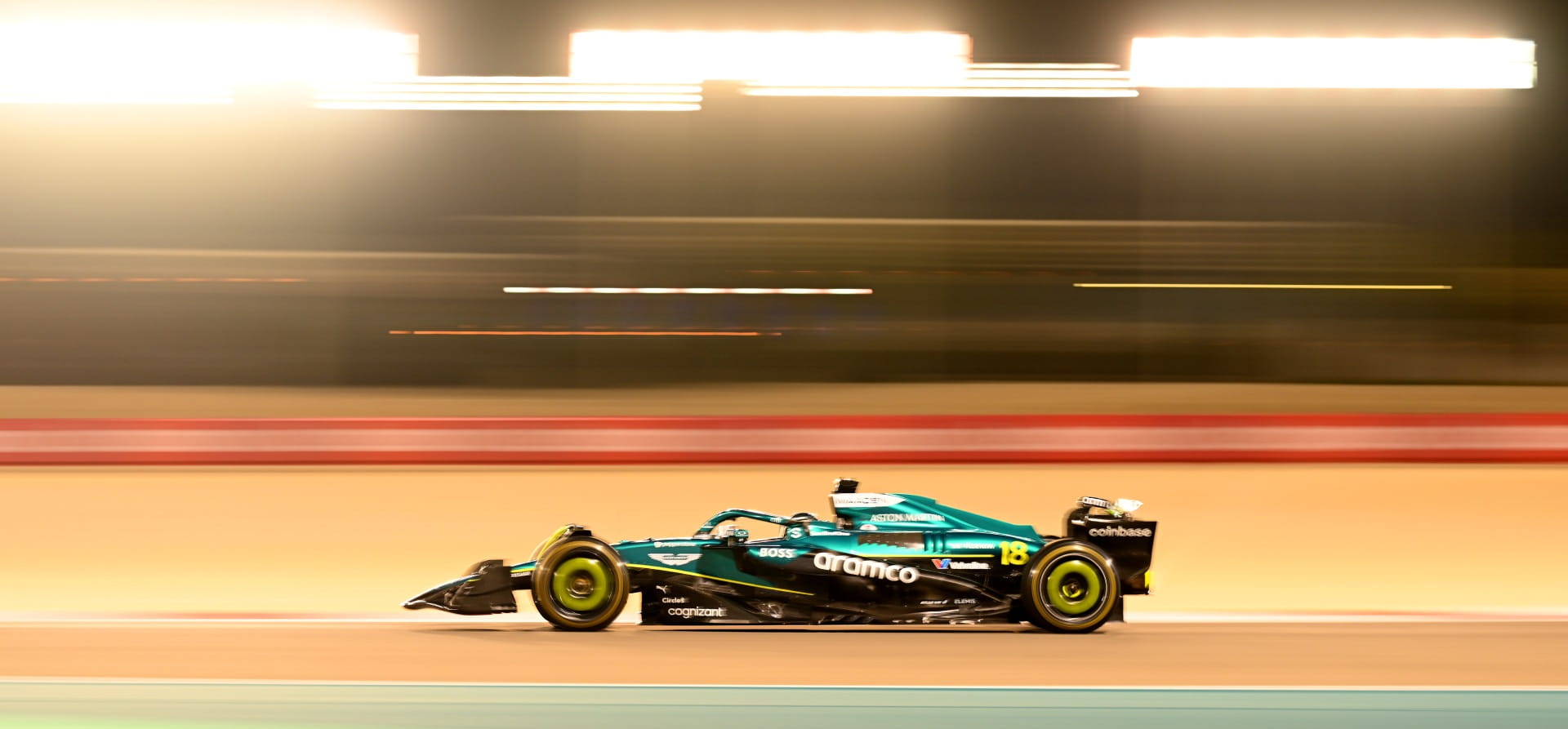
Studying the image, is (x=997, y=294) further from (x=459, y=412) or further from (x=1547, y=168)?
(x=1547, y=168)

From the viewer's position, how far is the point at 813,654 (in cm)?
557

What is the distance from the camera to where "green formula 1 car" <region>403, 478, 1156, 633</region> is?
5.87 m

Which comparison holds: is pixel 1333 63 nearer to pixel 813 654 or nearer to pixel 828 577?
pixel 828 577

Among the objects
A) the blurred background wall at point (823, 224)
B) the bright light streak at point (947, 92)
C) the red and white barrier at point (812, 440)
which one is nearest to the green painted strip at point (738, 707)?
the red and white barrier at point (812, 440)

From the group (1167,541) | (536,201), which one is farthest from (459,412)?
(1167,541)

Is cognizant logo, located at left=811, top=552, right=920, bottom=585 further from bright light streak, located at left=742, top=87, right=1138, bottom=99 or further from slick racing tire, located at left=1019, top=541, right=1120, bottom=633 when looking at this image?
bright light streak, located at left=742, top=87, right=1138, bottom=99

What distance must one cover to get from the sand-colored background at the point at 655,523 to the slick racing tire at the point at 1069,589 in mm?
954

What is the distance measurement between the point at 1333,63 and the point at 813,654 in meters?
14.3

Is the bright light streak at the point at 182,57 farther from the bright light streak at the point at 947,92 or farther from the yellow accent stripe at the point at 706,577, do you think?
the yellow accent stripe at the point at 706,577

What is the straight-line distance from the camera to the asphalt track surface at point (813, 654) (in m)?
5.18

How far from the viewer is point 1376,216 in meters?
17.4

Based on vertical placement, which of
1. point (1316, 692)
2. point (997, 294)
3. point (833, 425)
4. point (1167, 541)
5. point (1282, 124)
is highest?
point (1282, 124)

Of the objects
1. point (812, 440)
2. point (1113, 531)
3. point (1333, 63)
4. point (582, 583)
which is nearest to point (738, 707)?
point (582, 583)

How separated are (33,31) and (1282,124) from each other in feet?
46.7
